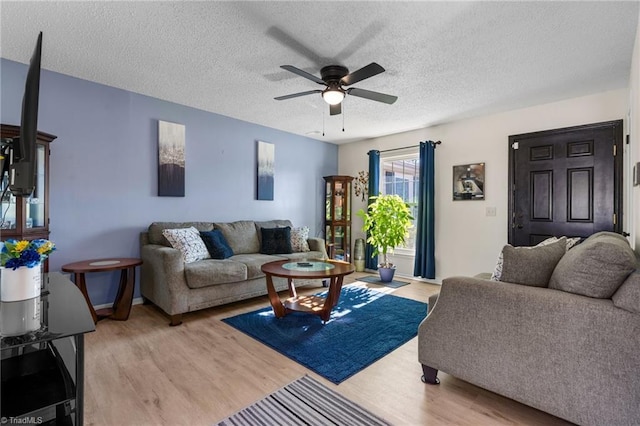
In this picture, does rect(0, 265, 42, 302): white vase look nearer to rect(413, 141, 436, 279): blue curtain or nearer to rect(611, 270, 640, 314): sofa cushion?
rect(611, 270, 640, 314): sofa cushion

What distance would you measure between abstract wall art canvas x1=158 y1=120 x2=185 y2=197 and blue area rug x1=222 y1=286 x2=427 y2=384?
1.81 meters

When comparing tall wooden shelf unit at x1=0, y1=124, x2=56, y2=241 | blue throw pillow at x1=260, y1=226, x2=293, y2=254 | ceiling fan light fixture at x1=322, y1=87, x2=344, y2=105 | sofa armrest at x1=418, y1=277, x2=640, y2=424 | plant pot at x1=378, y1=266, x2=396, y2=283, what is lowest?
plant pot at x1=378, y1=266, x2=396, y2=283

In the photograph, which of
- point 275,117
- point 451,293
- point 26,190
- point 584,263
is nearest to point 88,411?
point 26,190

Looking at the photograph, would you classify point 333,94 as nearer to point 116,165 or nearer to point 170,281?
point 170,281

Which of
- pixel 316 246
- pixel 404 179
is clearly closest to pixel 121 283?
pixel 316 246

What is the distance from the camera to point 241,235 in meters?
4.15

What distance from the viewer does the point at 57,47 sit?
2.46 meters

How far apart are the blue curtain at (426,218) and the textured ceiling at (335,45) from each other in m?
1.18

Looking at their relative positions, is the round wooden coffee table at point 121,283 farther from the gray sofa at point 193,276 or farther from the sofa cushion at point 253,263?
the sofa cushion at point 253,263

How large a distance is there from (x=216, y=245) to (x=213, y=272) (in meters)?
→ 0.60

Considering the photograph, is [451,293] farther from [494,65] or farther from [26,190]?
[26,190]

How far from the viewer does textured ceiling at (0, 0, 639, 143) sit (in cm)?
199

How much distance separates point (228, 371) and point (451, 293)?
5.09ft

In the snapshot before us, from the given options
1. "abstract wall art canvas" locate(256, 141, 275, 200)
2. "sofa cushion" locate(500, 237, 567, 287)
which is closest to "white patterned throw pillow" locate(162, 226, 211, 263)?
"abstract wall art canvas" locate(256, 141, 275, 200)
